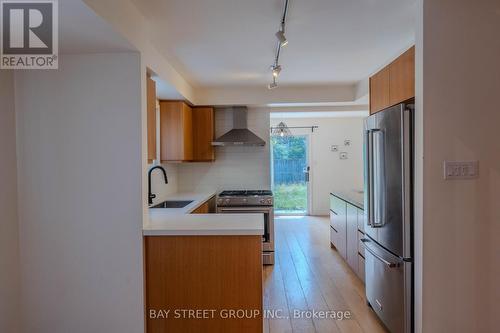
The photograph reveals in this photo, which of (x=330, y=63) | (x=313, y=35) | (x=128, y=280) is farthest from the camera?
(x=330, y=63)

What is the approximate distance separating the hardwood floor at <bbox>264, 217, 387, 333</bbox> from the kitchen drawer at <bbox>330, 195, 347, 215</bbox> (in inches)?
25.2

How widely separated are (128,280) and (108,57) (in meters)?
1.55

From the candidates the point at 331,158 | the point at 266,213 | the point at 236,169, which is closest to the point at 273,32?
the point at 266,213

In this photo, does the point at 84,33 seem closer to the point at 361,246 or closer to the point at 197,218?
the point at 197,218

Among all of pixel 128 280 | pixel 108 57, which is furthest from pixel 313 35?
pixel 128 280

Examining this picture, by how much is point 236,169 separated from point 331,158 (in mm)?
3148

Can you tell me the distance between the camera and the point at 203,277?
201 cm

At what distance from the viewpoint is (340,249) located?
3994mm

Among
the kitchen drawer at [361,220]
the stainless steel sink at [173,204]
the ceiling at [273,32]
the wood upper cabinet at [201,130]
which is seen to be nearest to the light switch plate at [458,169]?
the ceiling at [273,32]

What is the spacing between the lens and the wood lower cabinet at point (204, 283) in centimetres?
198

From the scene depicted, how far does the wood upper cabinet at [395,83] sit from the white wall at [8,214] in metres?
2.77

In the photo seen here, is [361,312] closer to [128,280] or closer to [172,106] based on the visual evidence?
[128,280]

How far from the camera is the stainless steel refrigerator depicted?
6.62 feet

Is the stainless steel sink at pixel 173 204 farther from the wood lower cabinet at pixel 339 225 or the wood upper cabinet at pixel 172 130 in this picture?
the wood lower cabinet at pixel 339 225
